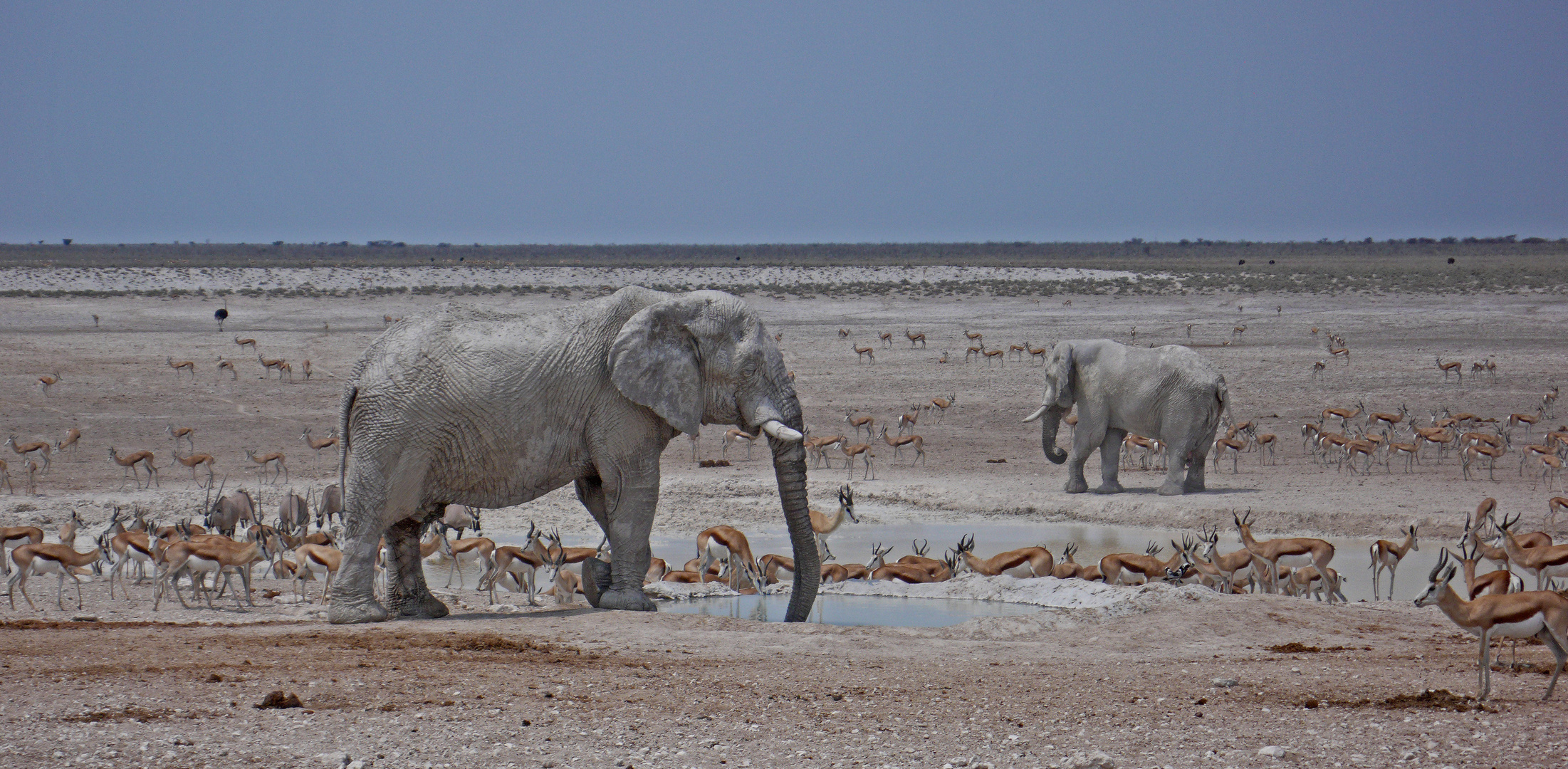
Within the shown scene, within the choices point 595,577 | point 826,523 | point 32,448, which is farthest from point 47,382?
point 595,577

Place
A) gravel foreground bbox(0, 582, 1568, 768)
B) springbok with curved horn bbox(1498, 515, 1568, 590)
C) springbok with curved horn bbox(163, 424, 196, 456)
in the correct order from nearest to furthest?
1. gravel foreground bbox(0, 582, 1568, 768)
2. springbok with curved horn bbox(1498, 515, 1568, 590)
3. springbok with curved horn bbox(163, 424, 196, 456)

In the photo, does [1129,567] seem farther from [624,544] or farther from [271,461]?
[271,461]

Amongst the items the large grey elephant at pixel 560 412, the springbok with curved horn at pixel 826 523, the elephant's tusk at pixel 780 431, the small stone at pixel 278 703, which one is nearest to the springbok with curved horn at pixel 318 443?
the springbok with curved horn at pixel 826 523

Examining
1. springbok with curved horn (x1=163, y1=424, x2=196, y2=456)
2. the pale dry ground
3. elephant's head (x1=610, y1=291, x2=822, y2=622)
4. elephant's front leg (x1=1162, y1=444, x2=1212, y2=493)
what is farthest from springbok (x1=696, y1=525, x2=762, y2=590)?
springbok with curved horn (x1=163, y1=424, x2=196, y2=456)

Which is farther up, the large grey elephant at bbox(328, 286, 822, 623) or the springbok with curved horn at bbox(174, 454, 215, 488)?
the large grey elephant at bbox(328, 286, 822, 623)

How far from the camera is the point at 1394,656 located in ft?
28.4

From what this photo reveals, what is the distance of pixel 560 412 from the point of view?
33.5ft

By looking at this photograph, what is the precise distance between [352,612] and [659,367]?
2.91 metres

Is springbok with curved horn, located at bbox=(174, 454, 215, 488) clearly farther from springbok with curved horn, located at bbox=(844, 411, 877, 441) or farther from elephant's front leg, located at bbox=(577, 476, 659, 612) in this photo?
elephant's front leg, located at bbox=(577, 476, 659, 612)

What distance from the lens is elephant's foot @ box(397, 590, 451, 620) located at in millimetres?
10742

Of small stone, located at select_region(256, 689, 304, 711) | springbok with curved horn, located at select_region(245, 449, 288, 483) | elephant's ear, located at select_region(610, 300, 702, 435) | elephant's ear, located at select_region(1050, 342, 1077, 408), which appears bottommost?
springbok with curved horn, located at select_region(245, 449, 288, 483)

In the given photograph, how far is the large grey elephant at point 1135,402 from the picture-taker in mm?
18703

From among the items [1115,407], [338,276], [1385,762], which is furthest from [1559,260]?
[1385,762]

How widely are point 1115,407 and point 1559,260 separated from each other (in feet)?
240
